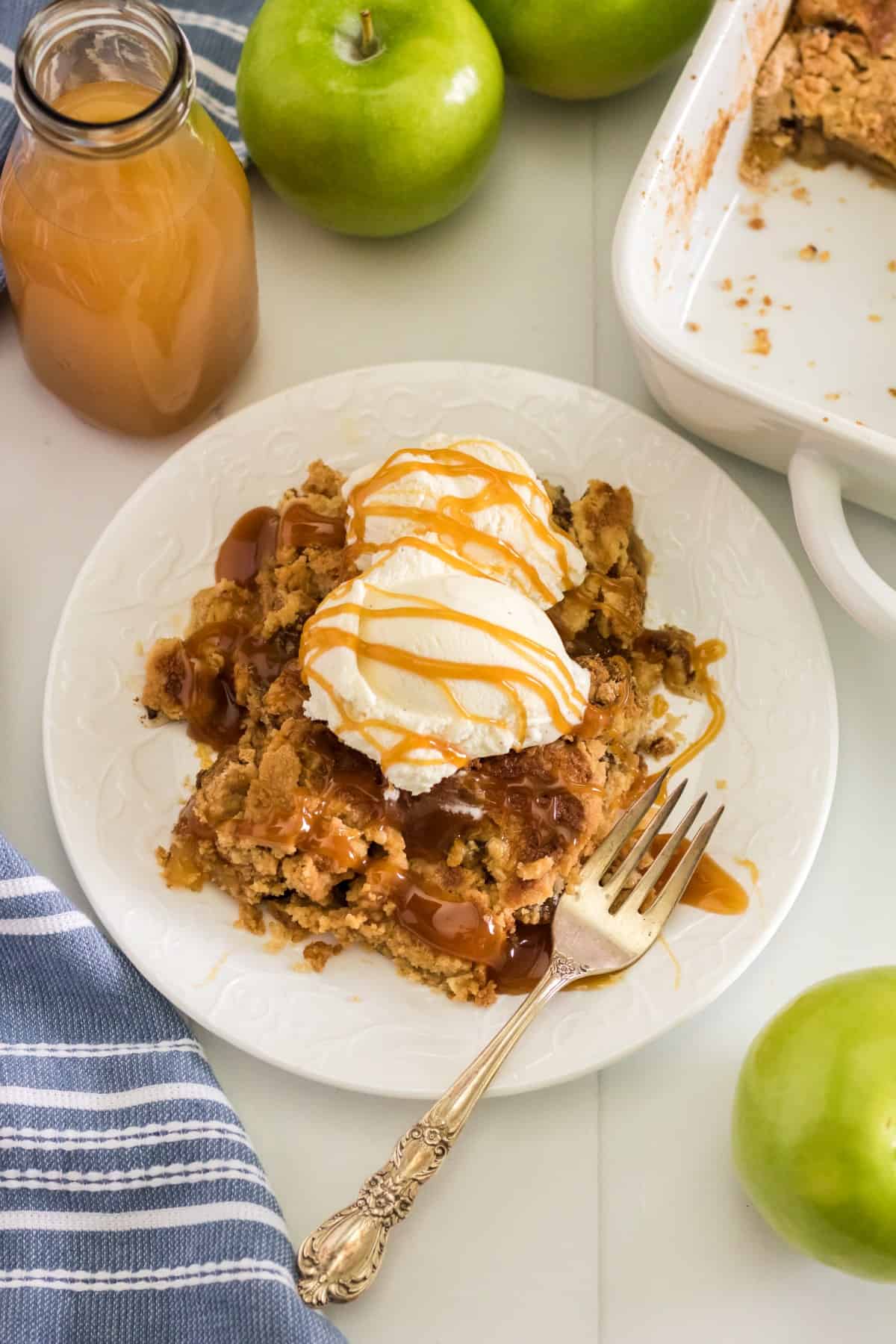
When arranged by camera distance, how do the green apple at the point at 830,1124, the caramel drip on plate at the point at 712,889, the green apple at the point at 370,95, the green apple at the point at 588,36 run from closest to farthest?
the green apple at the point at 830,1124, the caramel drip on plate at the point at 712,889, the green apple at the point at 370,95, the green apple at the point at 588,36

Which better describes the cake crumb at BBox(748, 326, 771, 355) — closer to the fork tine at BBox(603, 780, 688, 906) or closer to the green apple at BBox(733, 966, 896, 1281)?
the fork tine at BBox(603, 780, 688, 906)

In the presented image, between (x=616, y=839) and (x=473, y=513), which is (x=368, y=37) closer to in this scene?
(x=473, y=513)

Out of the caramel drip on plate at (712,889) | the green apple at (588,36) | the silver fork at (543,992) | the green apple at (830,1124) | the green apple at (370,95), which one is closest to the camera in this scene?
the green apple at (830,1124)

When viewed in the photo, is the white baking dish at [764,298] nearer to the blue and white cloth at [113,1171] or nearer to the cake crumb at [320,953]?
the cake crumb at [320,953]

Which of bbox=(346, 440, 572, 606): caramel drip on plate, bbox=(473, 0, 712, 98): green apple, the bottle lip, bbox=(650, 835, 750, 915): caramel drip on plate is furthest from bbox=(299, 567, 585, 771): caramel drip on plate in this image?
bbox=(473, 0, 712, 98): green apple

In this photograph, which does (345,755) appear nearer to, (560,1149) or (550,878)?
(550,878)

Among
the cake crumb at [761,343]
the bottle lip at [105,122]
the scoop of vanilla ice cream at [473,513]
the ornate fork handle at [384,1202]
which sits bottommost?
the ornate fork handle at [384,1202]

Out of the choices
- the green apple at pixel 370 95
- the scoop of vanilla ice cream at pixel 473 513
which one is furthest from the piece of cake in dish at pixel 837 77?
the scoop of vanilla ice cream at pixel 473 513
